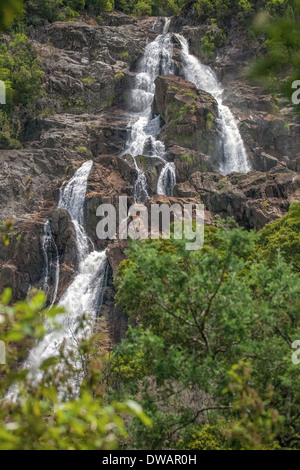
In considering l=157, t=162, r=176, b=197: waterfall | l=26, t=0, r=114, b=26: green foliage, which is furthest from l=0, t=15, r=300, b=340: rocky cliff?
l=26, t=0, r=114, b=26: green foliage

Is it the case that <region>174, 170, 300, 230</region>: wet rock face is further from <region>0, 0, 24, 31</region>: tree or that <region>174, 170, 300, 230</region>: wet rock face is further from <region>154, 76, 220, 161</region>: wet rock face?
<region>0, 0, 24, 31</region>: tree

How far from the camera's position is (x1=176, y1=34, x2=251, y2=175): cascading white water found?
3231 centimetres

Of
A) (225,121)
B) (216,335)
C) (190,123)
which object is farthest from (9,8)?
(225,121)

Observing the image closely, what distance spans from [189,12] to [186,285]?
1952 inches

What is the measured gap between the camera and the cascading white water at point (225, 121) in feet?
106

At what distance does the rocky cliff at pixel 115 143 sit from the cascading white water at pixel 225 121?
607 mm

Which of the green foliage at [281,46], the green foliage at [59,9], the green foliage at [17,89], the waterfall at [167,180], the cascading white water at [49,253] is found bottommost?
the cascading white water at [49,253]

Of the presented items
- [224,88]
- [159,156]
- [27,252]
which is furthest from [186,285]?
[224,88]

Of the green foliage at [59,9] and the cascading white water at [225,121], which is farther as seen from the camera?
the green foliage at [59,9]

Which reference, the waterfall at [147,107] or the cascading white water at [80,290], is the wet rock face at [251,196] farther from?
the cascading white water at [80,290]

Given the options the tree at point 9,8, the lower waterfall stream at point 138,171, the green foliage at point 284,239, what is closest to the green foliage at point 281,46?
the tree at point 9,8

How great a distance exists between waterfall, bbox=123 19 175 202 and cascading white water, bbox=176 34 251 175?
7.04 feet

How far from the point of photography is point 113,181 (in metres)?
28.5
